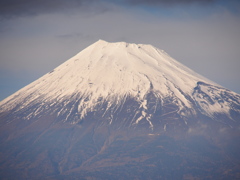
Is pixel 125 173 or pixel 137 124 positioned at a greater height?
pixel 137 124

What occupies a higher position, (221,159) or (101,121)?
(101,121)

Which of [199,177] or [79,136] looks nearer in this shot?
[199,177]

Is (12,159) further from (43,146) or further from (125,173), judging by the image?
(125,173)

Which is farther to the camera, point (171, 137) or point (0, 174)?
point (171, 137)

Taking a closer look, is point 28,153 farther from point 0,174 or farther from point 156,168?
point 156,168

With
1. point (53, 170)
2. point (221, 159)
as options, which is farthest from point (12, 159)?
point (221, 159)

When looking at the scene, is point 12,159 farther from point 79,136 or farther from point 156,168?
point 156,168

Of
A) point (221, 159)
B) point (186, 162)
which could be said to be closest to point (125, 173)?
point (186, 162)
